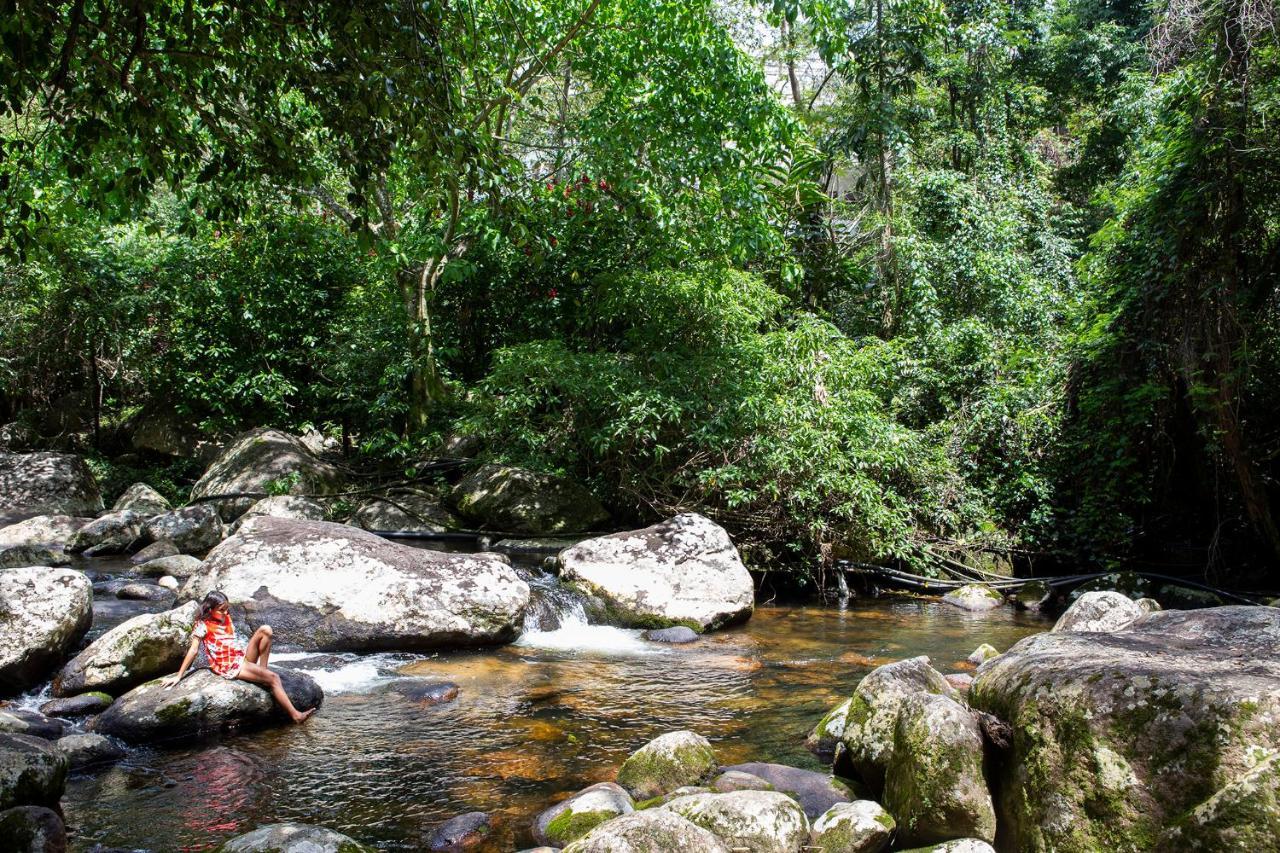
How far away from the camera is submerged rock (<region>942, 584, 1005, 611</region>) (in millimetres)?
10461

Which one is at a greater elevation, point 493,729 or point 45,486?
point 45,486

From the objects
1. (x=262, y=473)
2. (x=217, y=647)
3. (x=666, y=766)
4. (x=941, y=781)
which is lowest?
(x=666, y=766)

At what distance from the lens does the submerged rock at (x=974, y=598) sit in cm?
1046

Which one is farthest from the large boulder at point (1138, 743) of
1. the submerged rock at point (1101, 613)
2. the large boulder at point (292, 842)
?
the large boulder at point (292, 842)

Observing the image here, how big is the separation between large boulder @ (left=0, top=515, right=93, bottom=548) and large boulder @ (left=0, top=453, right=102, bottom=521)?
3.53 feet

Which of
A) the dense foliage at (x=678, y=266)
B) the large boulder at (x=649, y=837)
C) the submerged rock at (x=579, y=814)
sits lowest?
the submerged rock at (x=579, y=814)

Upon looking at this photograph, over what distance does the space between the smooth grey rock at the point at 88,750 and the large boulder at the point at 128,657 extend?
88 cm

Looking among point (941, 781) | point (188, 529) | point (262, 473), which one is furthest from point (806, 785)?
point (262, 473)

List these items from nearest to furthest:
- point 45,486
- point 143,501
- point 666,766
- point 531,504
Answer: point 666,766
point 531,504
point 143,501
point 45,486

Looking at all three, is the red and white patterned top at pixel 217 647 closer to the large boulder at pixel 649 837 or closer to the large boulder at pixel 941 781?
the large boulder at pixel 649 837

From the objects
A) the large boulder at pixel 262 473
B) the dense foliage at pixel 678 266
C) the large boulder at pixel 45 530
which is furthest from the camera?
the large boulder at pixel 262 473

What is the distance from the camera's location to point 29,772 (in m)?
4.39

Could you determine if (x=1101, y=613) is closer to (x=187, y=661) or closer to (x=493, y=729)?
(x=493, y=729)

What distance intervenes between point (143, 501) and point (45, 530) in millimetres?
1610
